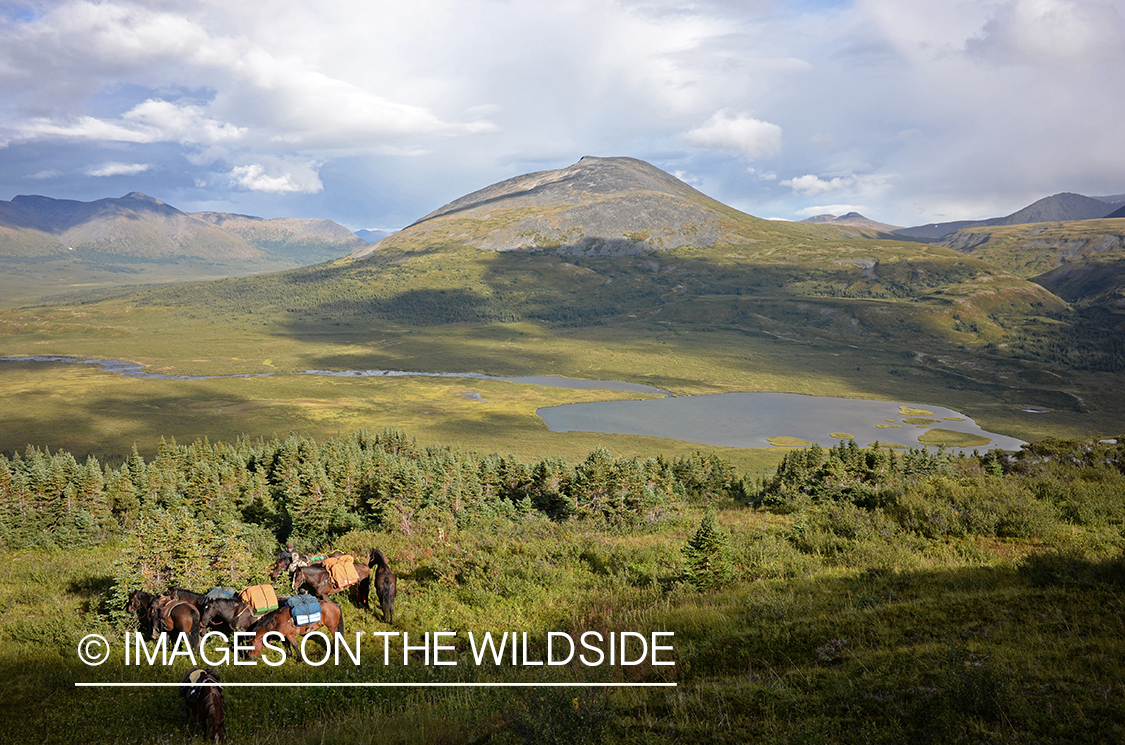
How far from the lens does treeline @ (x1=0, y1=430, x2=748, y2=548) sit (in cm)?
3294

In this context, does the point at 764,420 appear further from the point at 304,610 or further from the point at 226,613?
the point at 226,613

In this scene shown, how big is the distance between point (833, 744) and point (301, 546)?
23.7 m

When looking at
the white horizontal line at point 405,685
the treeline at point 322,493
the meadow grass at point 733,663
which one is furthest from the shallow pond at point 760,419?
the white horizontal line at point 405,685

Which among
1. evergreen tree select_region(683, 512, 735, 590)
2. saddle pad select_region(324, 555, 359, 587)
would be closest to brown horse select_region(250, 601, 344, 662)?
saddle pad select_region(324, 555, 359, 587)

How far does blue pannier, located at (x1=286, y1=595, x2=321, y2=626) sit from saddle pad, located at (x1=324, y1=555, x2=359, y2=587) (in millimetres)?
2618

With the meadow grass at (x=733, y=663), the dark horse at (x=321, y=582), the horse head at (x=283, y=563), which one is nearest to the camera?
the meadow grass at (x=733, y=663)

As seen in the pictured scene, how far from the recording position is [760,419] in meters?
122

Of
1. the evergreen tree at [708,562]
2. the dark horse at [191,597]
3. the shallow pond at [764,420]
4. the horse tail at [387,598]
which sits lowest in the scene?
the shallow pond at [764,420]

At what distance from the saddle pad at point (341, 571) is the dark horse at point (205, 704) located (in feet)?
18.7

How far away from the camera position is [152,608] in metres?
13.3

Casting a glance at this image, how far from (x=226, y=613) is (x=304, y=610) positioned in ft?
6.68

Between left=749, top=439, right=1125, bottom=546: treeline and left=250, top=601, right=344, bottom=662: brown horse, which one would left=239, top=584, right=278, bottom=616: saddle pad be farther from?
left=749, top=439, right=1125, bottom=546: treeline

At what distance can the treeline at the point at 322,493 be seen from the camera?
108 ft

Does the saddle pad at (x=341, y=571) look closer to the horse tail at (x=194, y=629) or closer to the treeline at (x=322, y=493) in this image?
the horse tail at (x=194, y=629)
